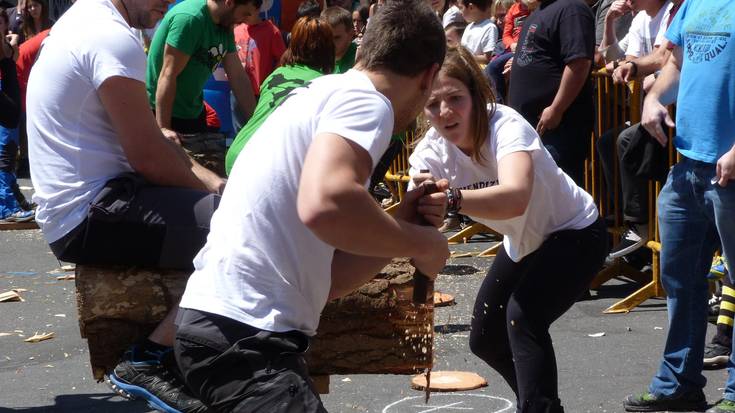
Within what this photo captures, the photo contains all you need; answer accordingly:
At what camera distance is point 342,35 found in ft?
29.8

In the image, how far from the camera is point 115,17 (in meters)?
4.15

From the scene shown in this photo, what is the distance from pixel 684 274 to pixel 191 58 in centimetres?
365

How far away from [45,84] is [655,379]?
9.45 feet

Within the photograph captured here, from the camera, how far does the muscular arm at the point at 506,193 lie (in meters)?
3.80

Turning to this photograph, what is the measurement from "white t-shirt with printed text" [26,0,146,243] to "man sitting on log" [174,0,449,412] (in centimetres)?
130

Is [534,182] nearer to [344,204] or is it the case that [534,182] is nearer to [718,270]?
[344,204]

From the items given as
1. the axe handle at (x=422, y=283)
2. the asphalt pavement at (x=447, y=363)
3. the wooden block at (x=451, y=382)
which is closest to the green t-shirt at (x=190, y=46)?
the asphalt pavement at (x=447, y=363)

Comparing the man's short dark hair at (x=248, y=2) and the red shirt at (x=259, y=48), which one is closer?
the man's short dark hair at (x=248, y=2)

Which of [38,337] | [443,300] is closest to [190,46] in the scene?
[38,337]

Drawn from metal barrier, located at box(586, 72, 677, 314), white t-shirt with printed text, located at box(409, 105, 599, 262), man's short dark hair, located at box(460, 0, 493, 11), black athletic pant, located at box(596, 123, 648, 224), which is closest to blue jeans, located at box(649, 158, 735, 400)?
white t-shirt with printed text, located at box(409, 105, 599, 262)

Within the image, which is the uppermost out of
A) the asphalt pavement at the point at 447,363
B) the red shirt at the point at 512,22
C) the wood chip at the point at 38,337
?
the red shirt at the point at 512,22

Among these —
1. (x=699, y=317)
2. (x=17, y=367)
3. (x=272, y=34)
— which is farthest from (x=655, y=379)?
(x=272, y=34)

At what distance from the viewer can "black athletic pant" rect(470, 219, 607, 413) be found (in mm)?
4195

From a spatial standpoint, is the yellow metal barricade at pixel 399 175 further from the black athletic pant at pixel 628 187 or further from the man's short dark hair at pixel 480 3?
the black athletic pant at pixel 628 187
